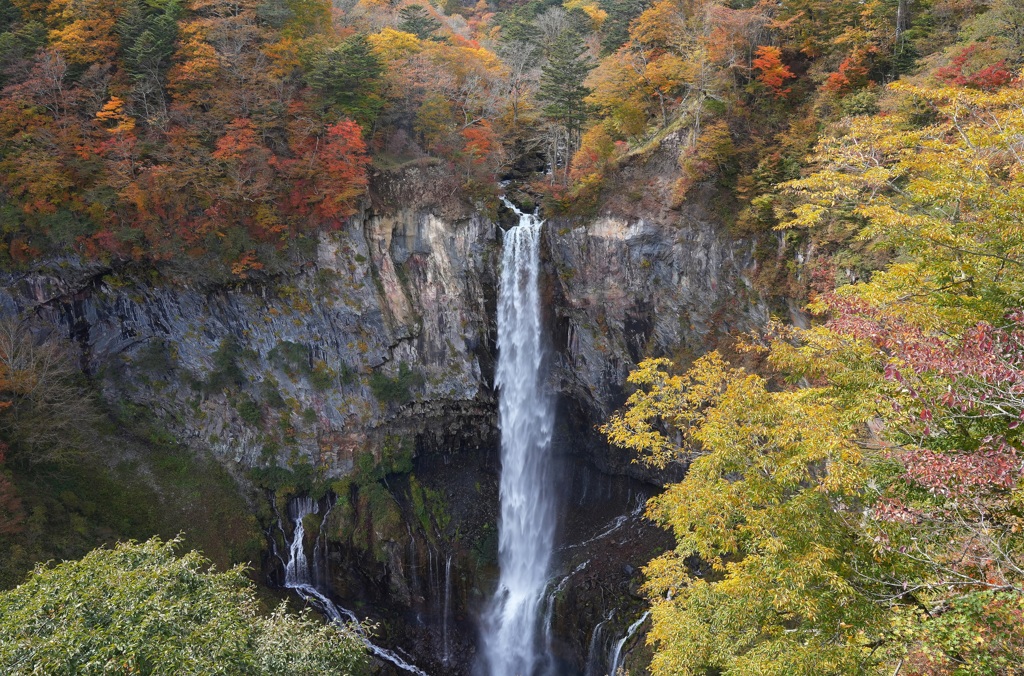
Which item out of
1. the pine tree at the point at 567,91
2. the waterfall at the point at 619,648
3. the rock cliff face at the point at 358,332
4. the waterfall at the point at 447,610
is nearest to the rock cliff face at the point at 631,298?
the rock cliff face at the point at 358,332

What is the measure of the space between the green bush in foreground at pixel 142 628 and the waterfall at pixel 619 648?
932cm

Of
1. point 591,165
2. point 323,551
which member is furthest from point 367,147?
point 323,551

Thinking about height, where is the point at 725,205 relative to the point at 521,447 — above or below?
above

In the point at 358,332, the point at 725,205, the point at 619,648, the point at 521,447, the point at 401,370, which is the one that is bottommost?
the point at 619,648

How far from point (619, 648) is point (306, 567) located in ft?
44.2

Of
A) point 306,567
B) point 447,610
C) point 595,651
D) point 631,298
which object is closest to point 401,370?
point 306,567

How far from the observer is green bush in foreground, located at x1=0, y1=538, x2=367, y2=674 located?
7.46 meters

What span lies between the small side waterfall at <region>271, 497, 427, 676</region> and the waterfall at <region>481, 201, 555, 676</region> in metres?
6.28

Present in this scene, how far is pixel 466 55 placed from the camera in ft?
86.1

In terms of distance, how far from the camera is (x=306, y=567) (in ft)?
76.3

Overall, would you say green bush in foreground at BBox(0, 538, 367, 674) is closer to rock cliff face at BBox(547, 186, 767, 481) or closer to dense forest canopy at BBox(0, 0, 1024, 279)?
dense forest canopy at BBox(0, 0, 1024, 279)

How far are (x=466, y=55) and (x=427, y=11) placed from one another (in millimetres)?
9493

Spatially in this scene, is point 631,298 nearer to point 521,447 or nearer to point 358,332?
point 521,447

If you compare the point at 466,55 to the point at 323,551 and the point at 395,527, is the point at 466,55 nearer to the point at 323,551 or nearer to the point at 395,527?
the point at 395,527
